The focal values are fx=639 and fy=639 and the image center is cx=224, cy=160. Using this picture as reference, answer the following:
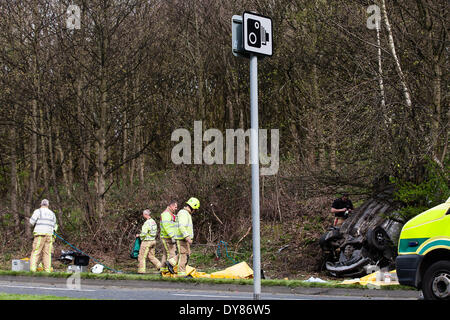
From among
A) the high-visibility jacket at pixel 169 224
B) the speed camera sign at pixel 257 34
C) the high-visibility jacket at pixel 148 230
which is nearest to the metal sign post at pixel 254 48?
the speed camera sign at pixel 257 34

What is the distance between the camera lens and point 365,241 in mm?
16734

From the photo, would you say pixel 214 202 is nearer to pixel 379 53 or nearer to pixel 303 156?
pixel 303 156

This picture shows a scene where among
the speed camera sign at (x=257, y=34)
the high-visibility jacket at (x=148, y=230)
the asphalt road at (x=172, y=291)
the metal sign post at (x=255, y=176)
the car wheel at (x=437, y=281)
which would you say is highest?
the speed camera sign at (x=257, y=34)

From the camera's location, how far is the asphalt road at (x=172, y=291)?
1223 centimetres

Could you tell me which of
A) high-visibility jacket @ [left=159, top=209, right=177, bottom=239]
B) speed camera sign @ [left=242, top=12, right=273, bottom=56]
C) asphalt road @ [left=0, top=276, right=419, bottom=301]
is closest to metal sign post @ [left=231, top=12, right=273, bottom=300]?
speed camera sign @ [left=242, top=12, right=273, bottom=56]

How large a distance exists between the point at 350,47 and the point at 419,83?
10.4 feet

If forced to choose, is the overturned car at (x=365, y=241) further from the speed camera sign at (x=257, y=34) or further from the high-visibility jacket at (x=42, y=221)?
the speed camera sign at (x=257, y=34)

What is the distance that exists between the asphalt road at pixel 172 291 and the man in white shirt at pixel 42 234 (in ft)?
2.73

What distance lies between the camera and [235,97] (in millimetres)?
31484

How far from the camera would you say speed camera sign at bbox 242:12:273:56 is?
761 centimetres

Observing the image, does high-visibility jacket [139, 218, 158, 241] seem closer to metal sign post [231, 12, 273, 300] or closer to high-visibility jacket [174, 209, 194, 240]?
high-visibility jacket [174, 209, 194, 240]

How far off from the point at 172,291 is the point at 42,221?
5.29m

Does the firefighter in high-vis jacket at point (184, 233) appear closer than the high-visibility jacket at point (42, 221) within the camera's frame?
Yes

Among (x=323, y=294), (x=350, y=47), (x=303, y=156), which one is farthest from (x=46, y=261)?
(x=350, y=47)
